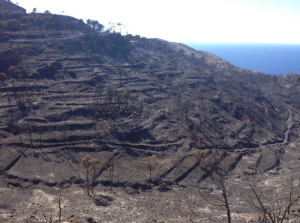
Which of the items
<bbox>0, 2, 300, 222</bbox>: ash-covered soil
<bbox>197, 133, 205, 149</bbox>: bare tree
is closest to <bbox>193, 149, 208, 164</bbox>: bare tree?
<bbox>0, 2, 300, 222</bbox>: ash-covered soil

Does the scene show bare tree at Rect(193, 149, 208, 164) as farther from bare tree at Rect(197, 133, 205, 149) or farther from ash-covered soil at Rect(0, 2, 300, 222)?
bare tree at Rect(197, 133, 205, 149)

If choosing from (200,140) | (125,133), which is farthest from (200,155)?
(125,133)

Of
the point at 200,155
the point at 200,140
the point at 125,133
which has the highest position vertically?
the point at 200,140

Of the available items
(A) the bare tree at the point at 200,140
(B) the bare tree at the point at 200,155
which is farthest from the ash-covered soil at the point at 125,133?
(B) the bare tree at the point at 200,155

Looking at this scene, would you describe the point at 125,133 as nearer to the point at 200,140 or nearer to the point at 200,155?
the point at 200,140

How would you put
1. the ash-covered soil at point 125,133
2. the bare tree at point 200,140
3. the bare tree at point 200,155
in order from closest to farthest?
the ash-covered soil at point 125,133 → the bare tree at point 200,155 → the bare tree at point 200,140

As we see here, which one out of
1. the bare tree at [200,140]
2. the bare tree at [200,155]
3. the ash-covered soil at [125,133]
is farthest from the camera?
the bare tree at [200,140]

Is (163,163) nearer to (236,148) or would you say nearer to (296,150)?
(236,148)

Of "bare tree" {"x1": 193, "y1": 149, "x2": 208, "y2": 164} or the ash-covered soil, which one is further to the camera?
"bare tree" {"x1": 193, "y1": 149, "x2": 208, "y2": 164}

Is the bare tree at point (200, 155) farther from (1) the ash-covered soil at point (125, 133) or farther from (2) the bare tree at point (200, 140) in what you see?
(2) the bare tree at point (200, 140)

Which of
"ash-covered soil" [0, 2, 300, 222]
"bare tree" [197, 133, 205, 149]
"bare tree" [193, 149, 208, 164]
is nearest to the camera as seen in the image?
"ash-covered soil" [0, 2, 300, 222]

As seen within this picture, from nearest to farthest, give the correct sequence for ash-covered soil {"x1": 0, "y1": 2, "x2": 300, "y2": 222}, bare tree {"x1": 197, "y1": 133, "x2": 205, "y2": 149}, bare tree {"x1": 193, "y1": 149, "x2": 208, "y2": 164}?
ash-covered soil {"x1": 0, "y1": 2, "x2": 300, "y2": 222}, bare tree {"x1": 193, "y1": 149, "x2": 208, "y2": 164}, bare tree {"x1": 197, "y1": 133, "x2": 205, "y2": 149}

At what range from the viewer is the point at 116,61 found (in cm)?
10894

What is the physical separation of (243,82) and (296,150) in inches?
2176
